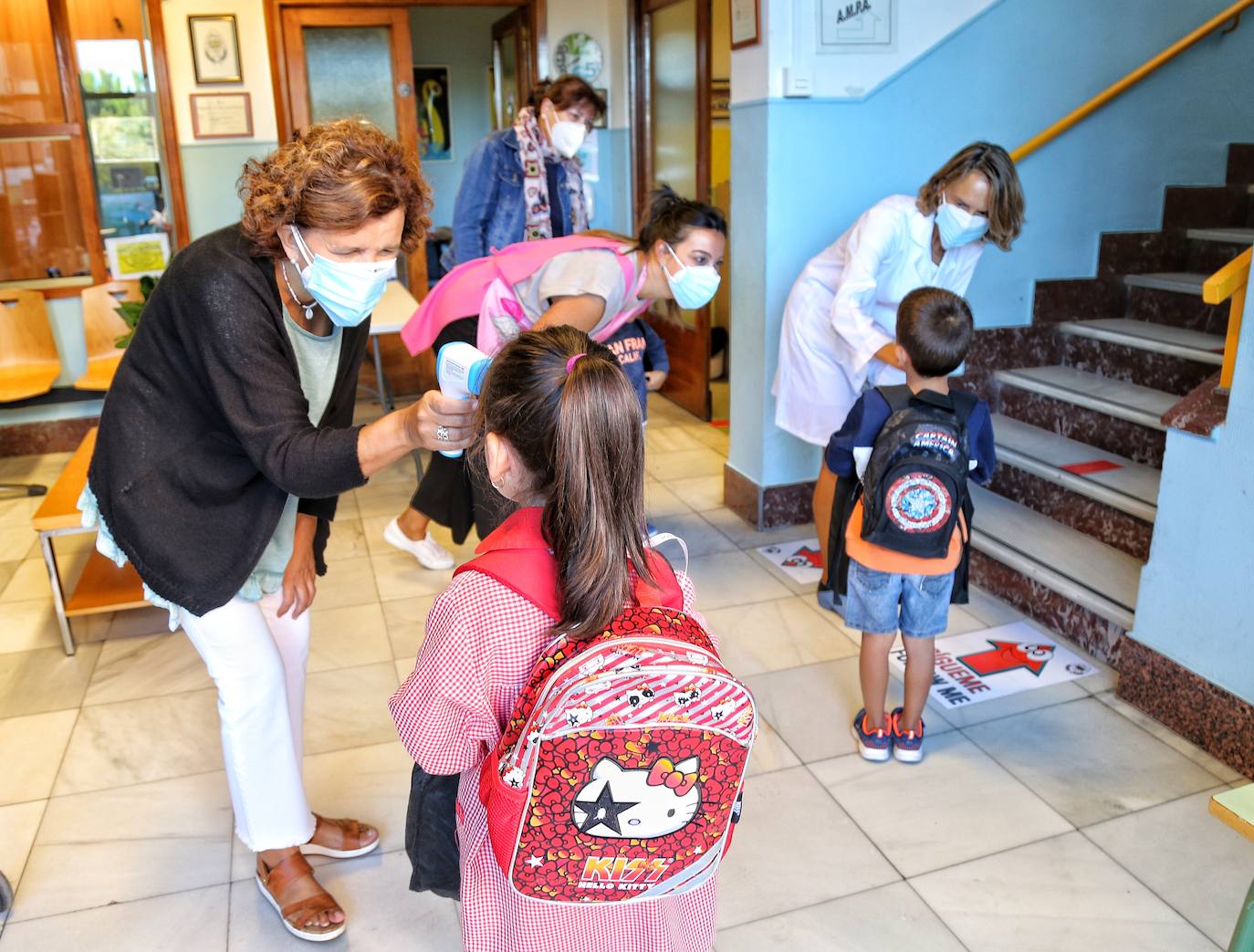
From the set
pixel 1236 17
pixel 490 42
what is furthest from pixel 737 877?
pixel 490 42

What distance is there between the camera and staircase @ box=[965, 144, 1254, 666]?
9.65 ft

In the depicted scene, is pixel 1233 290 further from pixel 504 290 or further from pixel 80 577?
pixel 80 577

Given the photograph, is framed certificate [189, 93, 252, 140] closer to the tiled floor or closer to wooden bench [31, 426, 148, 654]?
wooden bench [31, 426, 148, 654]

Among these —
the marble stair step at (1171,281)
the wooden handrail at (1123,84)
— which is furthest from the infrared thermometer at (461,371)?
the marble stair step at (1171,281)

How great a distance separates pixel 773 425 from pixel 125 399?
8.22 feet

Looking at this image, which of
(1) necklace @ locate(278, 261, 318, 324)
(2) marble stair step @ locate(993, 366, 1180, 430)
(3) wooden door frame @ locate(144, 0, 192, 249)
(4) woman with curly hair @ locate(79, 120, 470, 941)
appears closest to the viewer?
(4) woman with curly hair @ locate(79, 120, 470, 941)

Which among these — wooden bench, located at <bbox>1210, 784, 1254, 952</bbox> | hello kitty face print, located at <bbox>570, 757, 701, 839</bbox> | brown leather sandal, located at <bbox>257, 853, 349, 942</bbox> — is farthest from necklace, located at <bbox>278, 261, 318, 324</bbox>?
wooden bench, located at <bbox>1210, 784, 1254, 952</bbox>

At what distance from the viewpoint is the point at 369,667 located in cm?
289

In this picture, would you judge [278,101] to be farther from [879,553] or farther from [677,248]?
[879,553]

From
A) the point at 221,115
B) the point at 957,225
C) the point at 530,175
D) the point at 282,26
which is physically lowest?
the point at 957,225

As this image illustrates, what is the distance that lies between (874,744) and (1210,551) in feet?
2.92

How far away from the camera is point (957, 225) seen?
2.79m

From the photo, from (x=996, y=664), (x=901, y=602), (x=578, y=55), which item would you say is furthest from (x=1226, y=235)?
(x=578, y=55)

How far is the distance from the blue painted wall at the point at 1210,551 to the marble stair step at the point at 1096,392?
71cm
